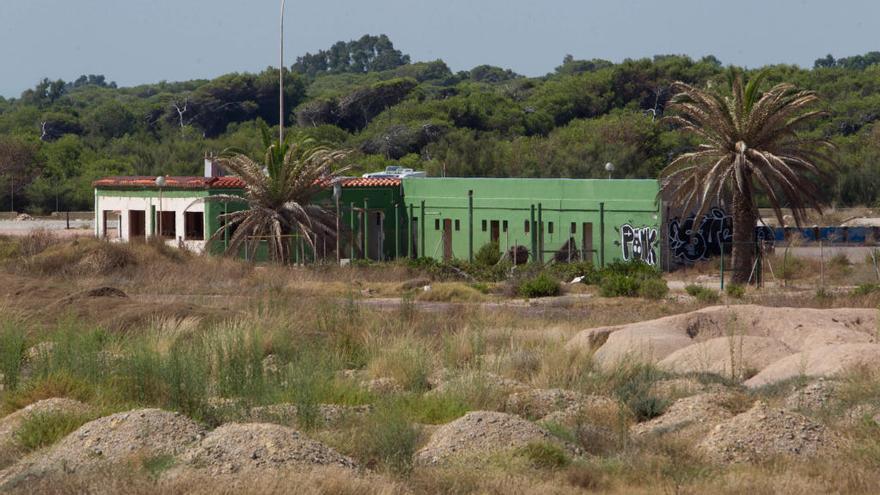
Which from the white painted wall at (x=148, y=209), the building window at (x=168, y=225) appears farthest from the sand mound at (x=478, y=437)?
the building window at (x=168, y=225)

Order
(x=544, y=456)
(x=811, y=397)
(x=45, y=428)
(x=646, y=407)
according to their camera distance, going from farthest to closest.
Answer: (x=811, y=397)
(x=646, y=407)
(x=45, y=428)
(x=544, y=456)

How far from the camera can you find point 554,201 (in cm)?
4597

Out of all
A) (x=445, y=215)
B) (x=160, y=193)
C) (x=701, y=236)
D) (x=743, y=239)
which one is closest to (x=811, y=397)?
(x=743, y=239)

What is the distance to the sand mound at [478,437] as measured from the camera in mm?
11984

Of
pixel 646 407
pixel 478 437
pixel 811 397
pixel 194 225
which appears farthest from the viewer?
pixel 194 225

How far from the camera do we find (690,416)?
46.1 feet

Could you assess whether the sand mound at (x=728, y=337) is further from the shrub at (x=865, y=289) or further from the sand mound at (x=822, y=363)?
the shrub at (x=865, y=289)

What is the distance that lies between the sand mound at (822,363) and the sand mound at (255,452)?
295 inches

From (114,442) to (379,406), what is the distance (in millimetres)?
2712

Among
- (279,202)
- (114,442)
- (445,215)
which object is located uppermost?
(279,202)

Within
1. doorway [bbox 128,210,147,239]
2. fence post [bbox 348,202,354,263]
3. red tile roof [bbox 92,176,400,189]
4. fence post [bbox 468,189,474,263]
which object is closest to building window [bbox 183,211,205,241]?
red tile roof [bbox 92,176,400,189]

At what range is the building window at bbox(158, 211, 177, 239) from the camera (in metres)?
51.3

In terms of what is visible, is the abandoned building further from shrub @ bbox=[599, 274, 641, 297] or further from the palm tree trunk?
shrub @ bbox=[599, 274, 641, 297]

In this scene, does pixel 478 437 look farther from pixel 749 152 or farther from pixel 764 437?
pixel 749 152
